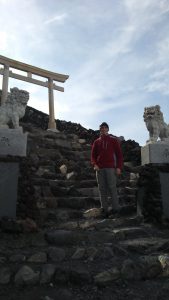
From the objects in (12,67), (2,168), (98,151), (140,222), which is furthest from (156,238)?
(12,67)

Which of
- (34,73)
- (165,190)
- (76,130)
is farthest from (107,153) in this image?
(34,73)

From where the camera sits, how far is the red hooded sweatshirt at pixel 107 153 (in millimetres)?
6426

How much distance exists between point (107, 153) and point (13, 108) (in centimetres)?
196

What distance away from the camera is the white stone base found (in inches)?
239

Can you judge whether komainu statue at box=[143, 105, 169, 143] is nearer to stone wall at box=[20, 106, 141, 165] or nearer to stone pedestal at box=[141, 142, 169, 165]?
stone pedestal at box=[141, 142, 169, 165]

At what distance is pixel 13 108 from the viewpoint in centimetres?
684

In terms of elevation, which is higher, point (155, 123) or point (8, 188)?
point (155, 123)

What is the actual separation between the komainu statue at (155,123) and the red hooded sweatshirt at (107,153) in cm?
94

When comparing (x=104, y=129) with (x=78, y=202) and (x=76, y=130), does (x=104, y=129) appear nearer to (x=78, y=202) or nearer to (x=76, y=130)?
(x=78, y=202)

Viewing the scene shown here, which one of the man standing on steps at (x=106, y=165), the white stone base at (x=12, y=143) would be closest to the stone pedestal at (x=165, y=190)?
the man standing on steps at (x=106, y=165)

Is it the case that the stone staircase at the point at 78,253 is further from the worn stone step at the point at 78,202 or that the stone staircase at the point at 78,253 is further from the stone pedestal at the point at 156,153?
the stone pedestal at the point at 156,153

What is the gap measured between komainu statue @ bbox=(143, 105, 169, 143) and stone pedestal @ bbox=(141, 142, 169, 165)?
14.9 inches

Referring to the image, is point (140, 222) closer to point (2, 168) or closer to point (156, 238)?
point (156, 238)

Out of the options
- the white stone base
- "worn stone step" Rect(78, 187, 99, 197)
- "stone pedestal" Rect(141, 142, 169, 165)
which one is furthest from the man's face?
"worn stone step" Rect(78, 187, 99, 197)
